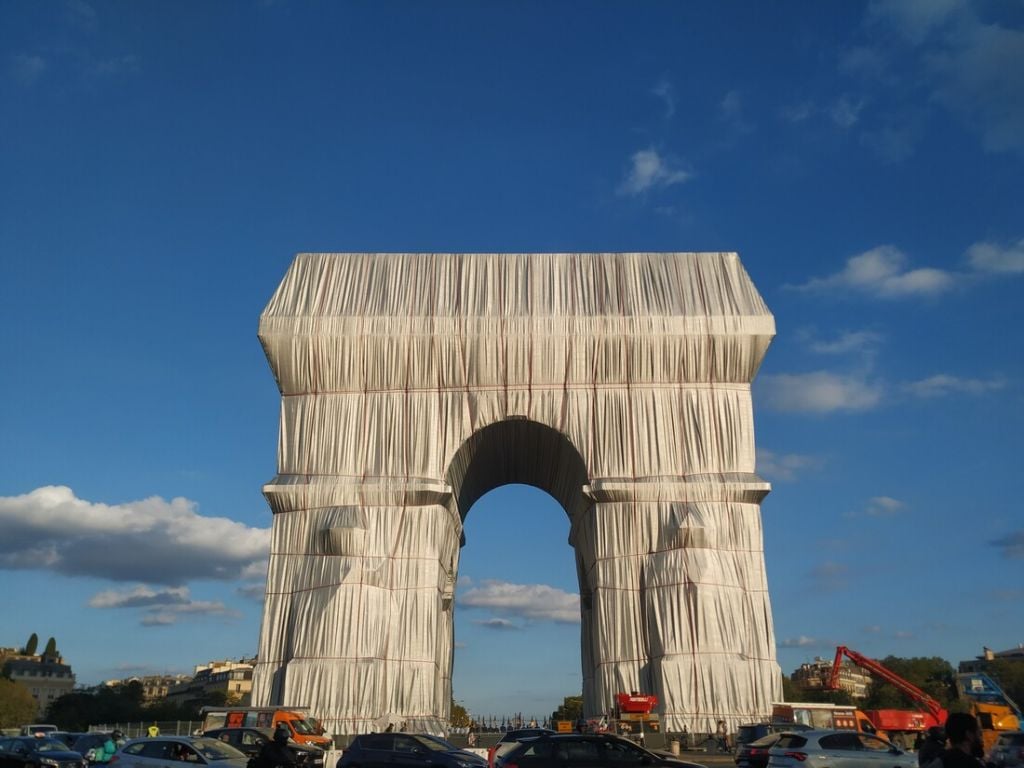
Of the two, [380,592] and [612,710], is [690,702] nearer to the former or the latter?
[612,710]

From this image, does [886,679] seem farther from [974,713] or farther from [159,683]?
[159,683]

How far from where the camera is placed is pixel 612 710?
89.9 ft

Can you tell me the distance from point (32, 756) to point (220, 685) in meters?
92.5

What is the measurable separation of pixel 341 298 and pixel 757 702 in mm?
18381

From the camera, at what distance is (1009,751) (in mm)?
13750

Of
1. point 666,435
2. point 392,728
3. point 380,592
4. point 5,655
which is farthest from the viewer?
point 5,655

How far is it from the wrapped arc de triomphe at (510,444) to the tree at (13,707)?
131 feet

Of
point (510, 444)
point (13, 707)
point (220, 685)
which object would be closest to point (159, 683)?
point (220, 685)

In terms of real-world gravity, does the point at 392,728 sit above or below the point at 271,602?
below

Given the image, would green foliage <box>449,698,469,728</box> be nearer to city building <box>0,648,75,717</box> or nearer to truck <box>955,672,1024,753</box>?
city building <box>0,648,75,717</box>

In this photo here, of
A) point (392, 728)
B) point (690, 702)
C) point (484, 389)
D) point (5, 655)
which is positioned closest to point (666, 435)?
point (484, 389)

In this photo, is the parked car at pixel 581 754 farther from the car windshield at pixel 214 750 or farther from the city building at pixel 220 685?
the city building at pixel 220 685

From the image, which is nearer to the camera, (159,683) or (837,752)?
(837,752)

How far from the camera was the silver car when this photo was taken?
43.1 feet
